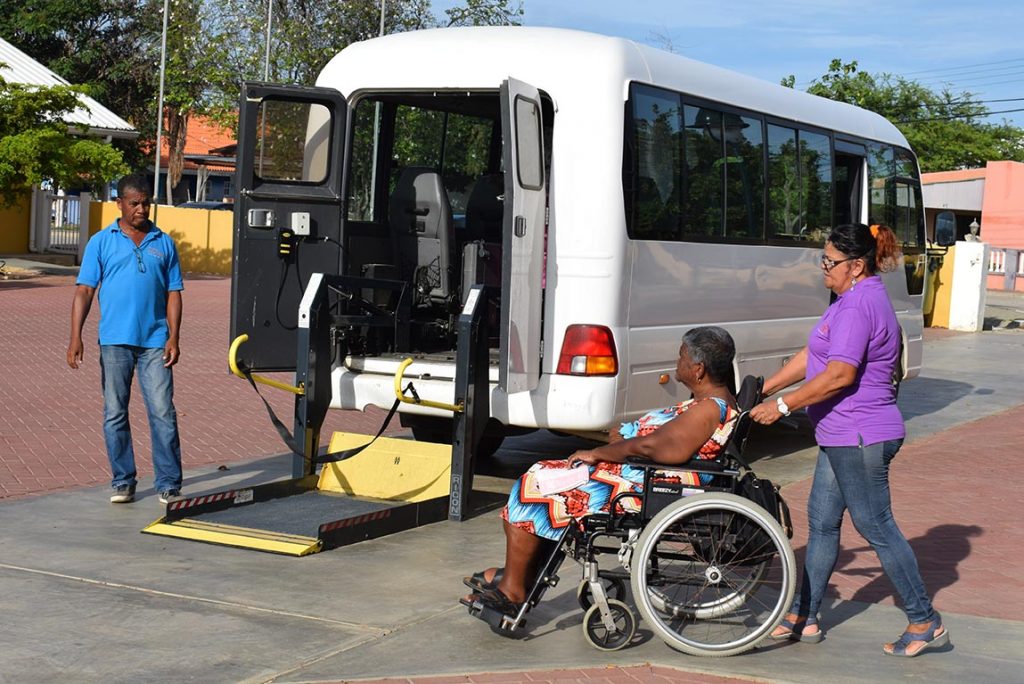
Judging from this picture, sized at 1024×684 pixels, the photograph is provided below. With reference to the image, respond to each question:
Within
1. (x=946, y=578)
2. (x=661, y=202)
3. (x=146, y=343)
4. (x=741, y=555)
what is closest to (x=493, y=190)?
(x=661, y=202)

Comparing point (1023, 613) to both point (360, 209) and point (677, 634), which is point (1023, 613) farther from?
point (360, 209)

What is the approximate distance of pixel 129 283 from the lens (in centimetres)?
810

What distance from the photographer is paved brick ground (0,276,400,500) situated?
945 centimetres

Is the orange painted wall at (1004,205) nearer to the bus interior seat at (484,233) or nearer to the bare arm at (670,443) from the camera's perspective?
the bus interior seat at (484,233)

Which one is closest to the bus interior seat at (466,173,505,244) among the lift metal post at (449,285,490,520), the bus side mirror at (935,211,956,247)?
the lift metal post at (449,285,490,520)

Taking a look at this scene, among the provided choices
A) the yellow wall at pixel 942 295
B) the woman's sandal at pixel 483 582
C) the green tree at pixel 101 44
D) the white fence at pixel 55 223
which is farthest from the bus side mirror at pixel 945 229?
the green tree at pixel 101 44

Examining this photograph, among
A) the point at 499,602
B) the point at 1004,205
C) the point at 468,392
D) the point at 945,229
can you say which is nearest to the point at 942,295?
the point at 945,229

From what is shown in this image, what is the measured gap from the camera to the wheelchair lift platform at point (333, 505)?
291 inches

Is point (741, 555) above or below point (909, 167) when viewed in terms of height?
below

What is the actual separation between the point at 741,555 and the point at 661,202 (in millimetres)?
4026

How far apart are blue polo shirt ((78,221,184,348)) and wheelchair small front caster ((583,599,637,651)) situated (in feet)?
11.7

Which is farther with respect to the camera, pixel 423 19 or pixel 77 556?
pixel 423 19

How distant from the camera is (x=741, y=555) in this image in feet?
18.5

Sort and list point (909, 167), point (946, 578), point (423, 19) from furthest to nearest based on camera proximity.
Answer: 1. point (423, 19)
2. point (909, 167)
3. point (946, 578)
